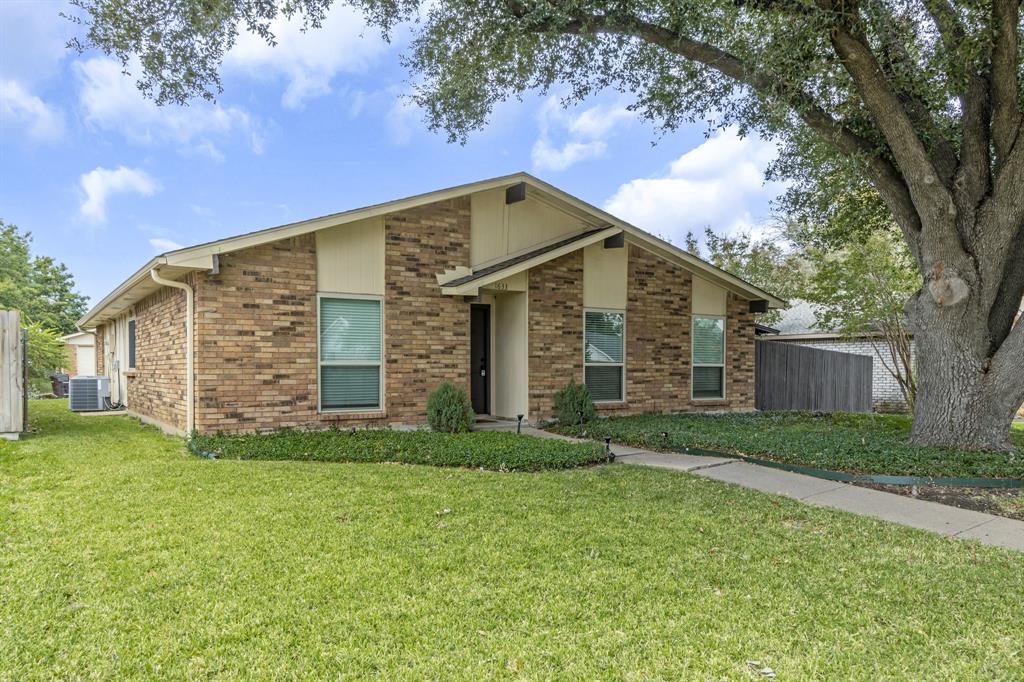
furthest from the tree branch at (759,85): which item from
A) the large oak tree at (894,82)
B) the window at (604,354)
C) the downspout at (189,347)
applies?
the downspout at (189,347)

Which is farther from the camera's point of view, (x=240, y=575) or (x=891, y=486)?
(x=891, y=486)

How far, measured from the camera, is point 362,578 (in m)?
3.57

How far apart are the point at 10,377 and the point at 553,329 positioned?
8758 millimetres

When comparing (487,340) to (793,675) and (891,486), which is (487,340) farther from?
(793,675)

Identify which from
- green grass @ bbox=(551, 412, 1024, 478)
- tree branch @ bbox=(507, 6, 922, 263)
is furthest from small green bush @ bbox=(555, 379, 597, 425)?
tree branch @ bbox=(507, 6, 922, 263)

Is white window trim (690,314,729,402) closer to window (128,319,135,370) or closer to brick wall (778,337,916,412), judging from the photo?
brick wall (778,337,916,412)

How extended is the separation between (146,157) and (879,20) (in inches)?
939

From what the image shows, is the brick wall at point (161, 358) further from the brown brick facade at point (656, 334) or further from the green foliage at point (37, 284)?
the green foliage at point (37, 284)

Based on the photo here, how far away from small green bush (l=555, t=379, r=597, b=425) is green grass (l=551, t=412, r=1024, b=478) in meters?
0.21

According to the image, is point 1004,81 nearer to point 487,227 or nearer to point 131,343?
point 487,227

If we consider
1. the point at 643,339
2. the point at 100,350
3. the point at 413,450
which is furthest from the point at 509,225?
the point at 100,350

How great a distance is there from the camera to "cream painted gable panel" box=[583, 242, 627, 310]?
37.5 ft

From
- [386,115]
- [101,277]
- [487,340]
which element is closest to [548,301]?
[487,340]

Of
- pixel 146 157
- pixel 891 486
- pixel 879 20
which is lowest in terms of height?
pixel 891 486
